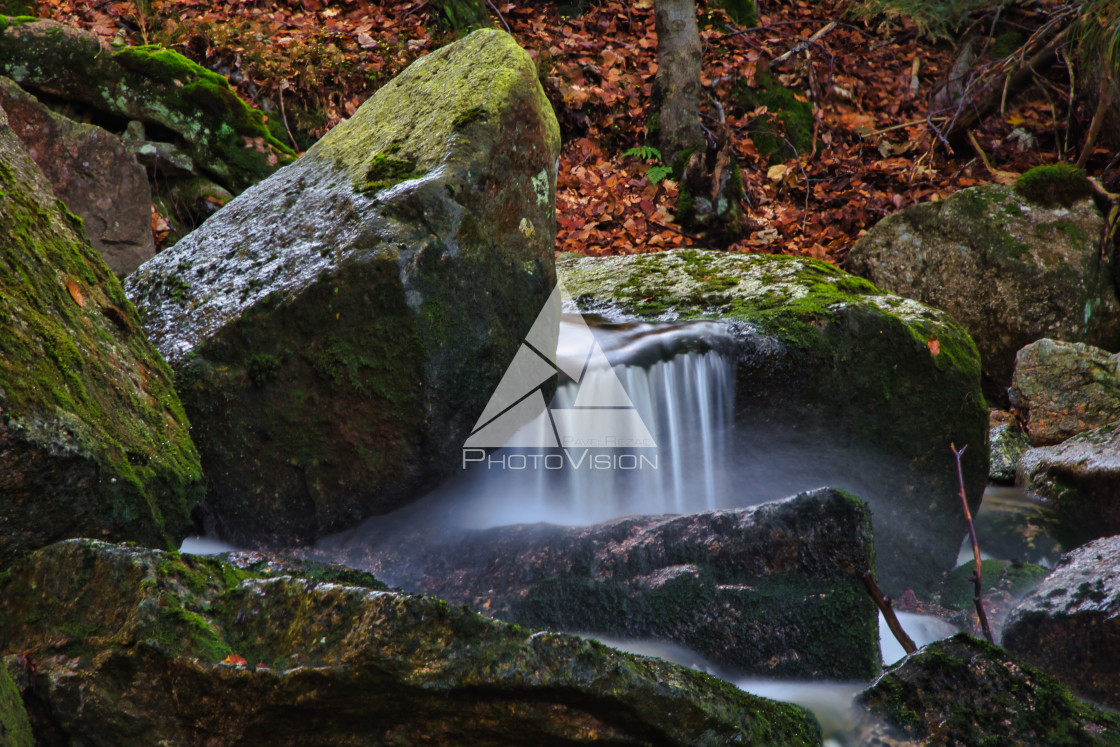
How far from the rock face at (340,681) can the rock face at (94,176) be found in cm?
419

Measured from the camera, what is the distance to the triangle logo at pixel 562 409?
3.59m

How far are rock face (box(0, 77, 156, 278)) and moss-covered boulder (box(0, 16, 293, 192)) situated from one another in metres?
0.70

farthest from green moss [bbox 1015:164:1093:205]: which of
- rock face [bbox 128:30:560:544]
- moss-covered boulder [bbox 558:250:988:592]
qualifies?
rock face [bbox 128:30:560:544]

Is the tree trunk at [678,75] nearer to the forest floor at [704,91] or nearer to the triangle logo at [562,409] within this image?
the forest floor at [704,91]

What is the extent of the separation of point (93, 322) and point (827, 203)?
23.5ft

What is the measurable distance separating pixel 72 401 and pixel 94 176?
12.6 feet

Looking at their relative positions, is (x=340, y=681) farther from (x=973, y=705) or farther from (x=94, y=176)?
(x=94, y=176)

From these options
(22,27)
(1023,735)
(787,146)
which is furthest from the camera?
(787,146)

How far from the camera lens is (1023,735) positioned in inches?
73.2

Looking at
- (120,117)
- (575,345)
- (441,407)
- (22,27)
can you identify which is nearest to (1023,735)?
(441,407)

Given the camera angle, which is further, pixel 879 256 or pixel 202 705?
pixel 879 256

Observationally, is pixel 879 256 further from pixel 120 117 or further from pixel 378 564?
pixel 120 117

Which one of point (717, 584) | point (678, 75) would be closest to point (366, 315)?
point (717, 584)

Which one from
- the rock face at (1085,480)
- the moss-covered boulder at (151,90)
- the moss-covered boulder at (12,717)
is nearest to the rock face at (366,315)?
the moss-covered boulder at (12,717)
